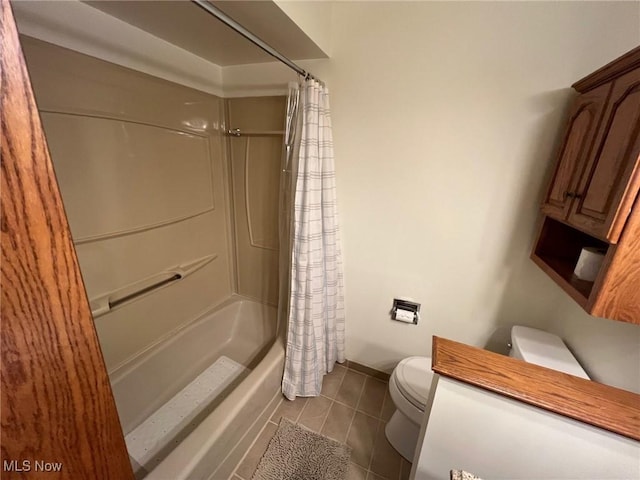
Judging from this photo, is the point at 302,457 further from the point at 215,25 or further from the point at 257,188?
the point at 215,25

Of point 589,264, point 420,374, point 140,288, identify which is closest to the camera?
point 589,264

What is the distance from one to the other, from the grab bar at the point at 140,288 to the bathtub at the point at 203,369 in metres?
0.39

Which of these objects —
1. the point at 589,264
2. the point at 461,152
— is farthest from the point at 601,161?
the point at 461,152

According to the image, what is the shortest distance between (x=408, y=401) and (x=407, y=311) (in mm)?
497

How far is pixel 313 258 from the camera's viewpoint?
1423mm

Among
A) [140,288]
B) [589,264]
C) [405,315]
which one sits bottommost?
[405,315]

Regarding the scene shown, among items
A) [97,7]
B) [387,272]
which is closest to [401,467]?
[387,272]

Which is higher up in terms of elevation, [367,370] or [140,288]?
[140,288]

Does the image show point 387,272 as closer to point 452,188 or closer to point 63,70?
point 452,188

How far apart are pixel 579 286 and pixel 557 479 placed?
0.63 m

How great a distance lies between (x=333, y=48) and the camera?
1395mm

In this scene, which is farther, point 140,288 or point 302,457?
point 140,288

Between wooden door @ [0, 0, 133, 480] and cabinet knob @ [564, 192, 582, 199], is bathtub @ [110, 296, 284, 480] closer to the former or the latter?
wooden door @ [0, 0, 133, 480]

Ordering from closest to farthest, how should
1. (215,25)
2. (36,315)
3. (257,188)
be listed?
(36,315)
(215,25)
(257,188)
